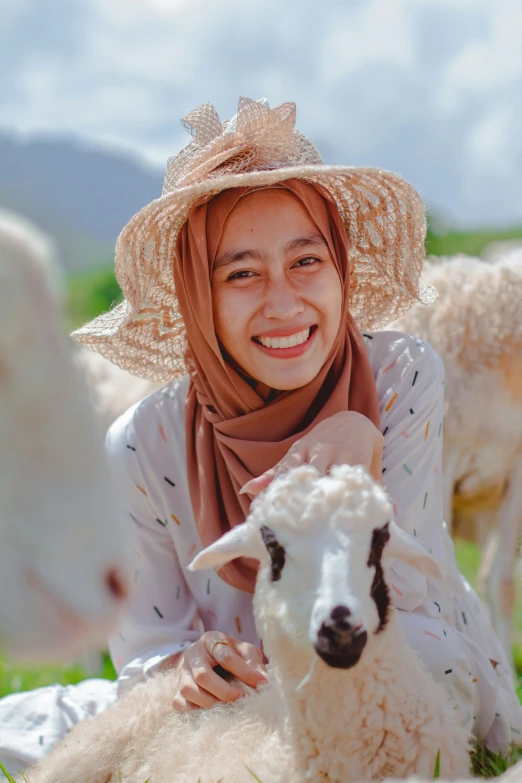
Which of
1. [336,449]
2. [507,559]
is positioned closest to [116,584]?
[336,449]

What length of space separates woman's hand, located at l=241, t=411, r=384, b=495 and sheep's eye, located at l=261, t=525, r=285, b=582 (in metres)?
0.20

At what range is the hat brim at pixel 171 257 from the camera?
290 centimetres

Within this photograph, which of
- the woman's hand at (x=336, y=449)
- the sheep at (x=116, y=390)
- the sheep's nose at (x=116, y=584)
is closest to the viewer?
the sheep's nose at (x=116, y=584)

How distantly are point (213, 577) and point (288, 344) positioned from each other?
89 centimetres

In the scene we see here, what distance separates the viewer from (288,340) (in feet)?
8.79

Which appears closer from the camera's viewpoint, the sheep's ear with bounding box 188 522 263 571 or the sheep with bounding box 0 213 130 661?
the sheep with bounding box 0 213 130 661

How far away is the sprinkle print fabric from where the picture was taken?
2.72 metres

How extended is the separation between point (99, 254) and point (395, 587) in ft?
4.30

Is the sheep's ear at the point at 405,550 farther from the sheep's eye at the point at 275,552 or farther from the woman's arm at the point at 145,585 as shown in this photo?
the woman's arm at the point at 145,585

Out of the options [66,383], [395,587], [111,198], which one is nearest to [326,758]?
[395,587]

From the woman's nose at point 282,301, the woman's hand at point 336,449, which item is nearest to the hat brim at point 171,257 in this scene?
the woman's nose at point 282,301

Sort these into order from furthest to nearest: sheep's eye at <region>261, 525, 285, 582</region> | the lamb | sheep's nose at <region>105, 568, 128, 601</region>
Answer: sheep's eye at <region>261, 525, 285, 582</region>
the lamb
sheep's nose at <region>105, 568, 128, 601</region>

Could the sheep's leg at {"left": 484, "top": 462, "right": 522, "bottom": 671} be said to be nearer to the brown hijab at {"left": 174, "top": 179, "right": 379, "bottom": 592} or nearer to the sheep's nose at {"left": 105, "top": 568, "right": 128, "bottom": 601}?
the brown hijab at {"left": 174, "top": 179, "right": 379, "bottom": 592}

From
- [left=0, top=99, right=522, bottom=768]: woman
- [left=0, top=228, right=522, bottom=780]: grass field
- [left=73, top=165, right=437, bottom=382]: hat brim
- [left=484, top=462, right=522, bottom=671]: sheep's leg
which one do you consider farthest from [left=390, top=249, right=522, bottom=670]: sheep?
[left=0, top=99, right=522, bottom=768]: woman
